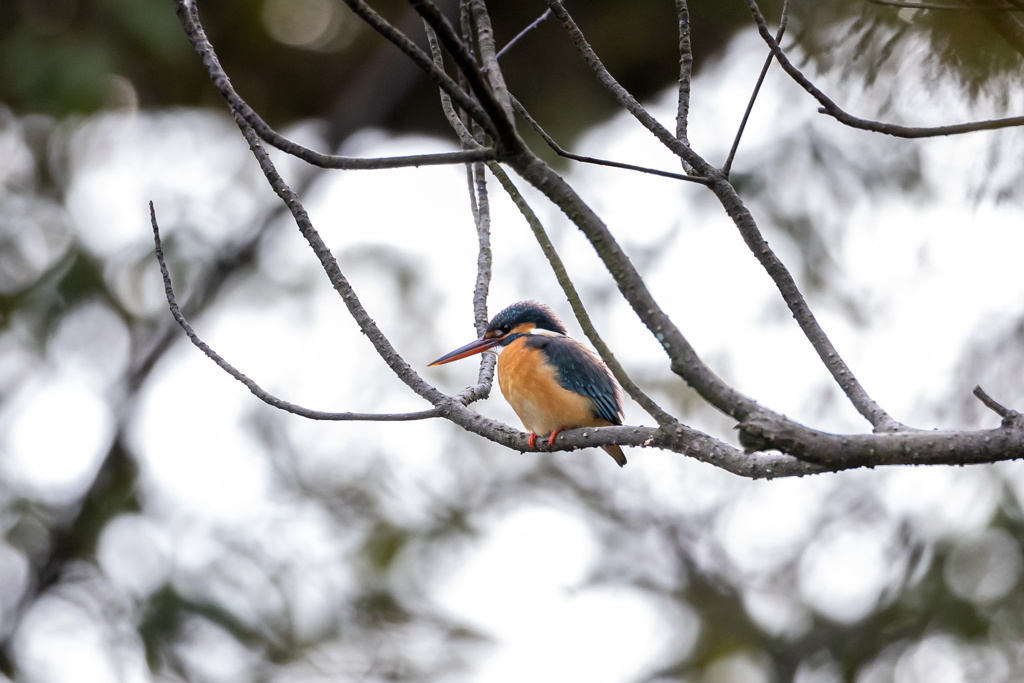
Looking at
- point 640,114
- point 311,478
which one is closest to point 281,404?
point 640,114

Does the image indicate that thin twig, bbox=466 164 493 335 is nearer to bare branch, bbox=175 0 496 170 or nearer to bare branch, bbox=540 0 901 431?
bare branch, bbox=540 0 901 431

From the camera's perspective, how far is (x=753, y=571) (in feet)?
21.9

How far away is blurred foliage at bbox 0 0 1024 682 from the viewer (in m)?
6.01

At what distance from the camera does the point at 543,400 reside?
327cm

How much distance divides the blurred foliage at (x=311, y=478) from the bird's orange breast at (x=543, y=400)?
2.83 meters

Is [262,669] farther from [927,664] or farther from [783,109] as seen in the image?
[783,109]

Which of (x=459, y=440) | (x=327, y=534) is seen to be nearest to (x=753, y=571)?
(x=459, y=440)

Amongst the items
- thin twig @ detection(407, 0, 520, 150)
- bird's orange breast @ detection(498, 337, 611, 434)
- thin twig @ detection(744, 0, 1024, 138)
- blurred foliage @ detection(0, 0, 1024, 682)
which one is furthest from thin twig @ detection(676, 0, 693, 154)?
blurred foliage @ detection(0, 0, 1024, 682)

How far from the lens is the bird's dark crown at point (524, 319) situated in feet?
12.4

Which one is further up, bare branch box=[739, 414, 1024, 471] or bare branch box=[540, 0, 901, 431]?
bare branch box=[540, 0, 901, 431]

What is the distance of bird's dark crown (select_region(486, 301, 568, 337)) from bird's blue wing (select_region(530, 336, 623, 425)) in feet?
0.72

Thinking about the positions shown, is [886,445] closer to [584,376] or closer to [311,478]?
[584,376]

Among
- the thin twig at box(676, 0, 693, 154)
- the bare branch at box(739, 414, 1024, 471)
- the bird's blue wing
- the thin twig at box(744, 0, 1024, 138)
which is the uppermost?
the bird's blue wing

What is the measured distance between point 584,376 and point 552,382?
17cm
